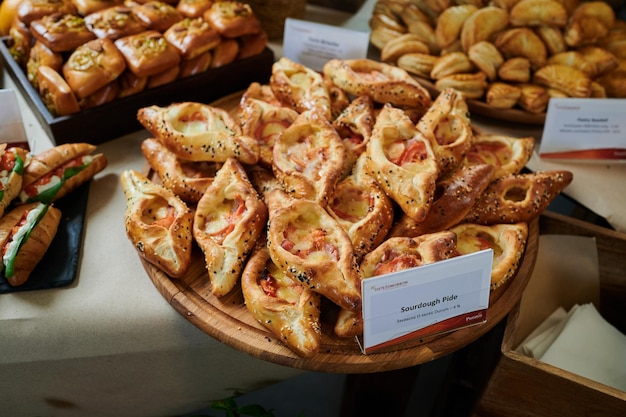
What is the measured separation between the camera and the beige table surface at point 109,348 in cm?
153

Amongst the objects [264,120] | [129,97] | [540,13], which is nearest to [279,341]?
[264,120]

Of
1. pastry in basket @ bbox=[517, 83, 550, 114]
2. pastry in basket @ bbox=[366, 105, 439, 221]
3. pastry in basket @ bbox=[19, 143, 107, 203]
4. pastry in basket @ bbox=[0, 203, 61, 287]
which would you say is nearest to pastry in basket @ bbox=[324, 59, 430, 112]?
pastry in basket @ bbox=[366, 105, 439, 221]

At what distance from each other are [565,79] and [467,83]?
1.27 ft

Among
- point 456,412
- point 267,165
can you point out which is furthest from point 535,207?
point 456,412

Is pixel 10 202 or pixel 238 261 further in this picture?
pixel 10 202

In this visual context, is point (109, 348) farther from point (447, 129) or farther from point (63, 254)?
point (447, 129)

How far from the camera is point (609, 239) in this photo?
5.96 ft

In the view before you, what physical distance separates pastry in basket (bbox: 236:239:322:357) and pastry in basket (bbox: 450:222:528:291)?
50 cm

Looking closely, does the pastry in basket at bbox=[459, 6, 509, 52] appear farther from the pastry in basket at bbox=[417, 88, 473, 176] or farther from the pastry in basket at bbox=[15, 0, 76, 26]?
the pastry in basket at bbox=[15, 0, 76, 26]

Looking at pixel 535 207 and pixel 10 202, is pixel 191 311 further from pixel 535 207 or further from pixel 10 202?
pixel 535 207

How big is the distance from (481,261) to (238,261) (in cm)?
60

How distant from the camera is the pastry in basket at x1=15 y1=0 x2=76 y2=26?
2107 mm

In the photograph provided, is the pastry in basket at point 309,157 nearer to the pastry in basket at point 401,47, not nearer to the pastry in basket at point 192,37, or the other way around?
the pastry in basket at point 192,37

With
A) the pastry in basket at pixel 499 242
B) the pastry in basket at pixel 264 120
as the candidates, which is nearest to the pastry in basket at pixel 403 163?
the pastry in basket at pixel 499 242
